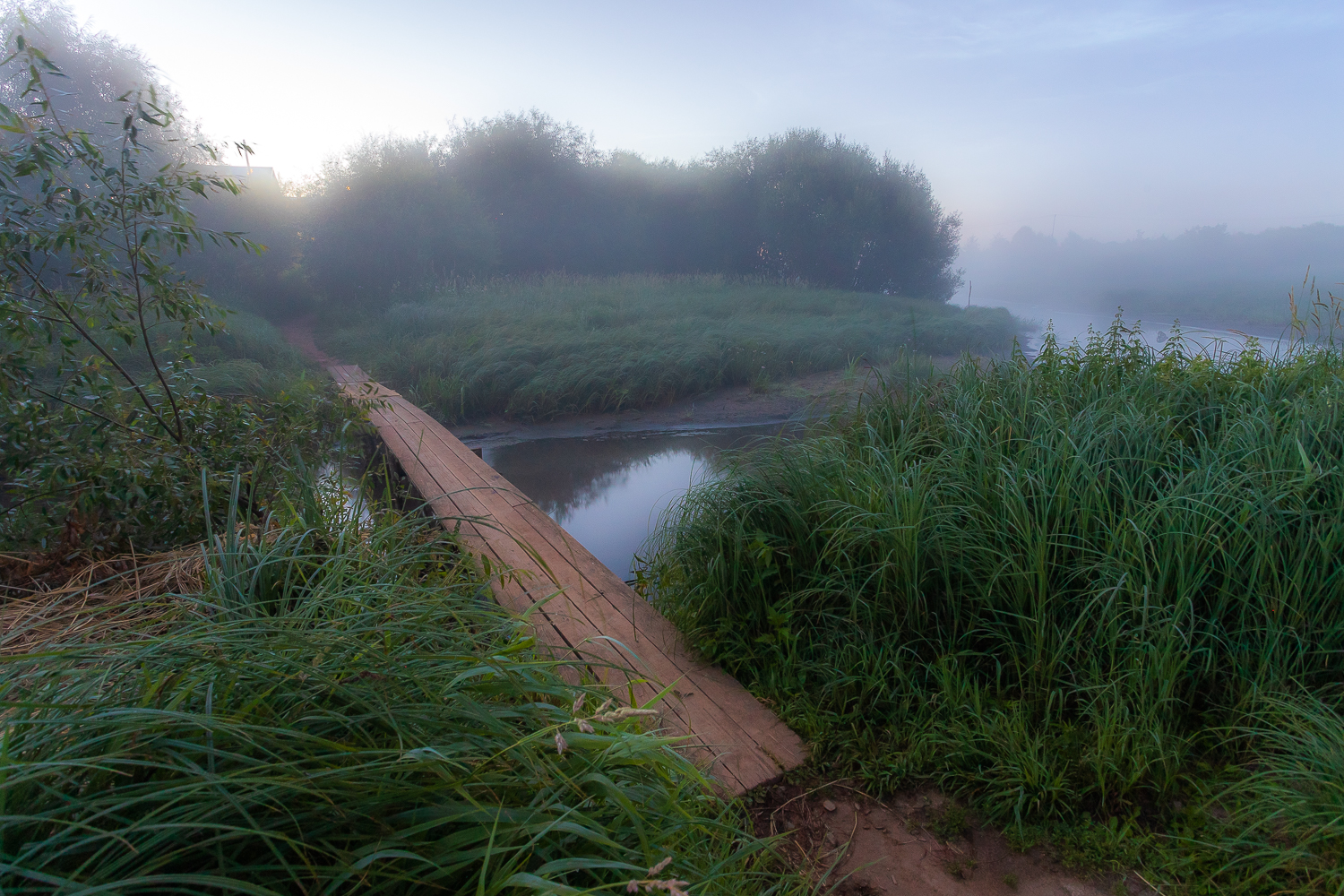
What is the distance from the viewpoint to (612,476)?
5.62 metres

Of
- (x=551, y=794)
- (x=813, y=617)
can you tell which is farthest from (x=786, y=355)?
(x=551, y=794)

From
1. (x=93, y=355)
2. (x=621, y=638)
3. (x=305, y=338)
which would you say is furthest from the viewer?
(x=305, y=338)

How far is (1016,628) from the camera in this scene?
6.58 ft

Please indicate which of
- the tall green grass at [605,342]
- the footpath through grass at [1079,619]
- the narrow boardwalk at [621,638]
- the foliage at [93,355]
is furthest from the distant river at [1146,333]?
the foliage at [93,355]

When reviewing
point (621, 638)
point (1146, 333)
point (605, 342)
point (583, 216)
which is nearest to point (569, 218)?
point (583, 216)

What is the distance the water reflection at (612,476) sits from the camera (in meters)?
4.26

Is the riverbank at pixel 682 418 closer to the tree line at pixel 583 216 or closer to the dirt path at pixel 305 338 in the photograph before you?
the dirt path at pixel 305 338

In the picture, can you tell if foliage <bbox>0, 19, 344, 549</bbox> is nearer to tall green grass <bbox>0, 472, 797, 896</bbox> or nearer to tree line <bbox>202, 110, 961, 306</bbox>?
tall green grass <bbox>0, 472, 797, 896</bbox>

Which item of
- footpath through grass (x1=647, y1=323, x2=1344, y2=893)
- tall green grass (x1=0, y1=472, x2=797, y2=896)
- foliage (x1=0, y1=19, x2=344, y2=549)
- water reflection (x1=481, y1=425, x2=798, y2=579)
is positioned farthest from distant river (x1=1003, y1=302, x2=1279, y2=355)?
foliage (x1=0, y1=19, x2=344, y2=549)

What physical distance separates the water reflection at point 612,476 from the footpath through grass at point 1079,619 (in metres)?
0.94

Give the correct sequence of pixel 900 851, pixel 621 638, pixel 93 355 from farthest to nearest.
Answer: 1. pixel 93 355
2. pixel 621 638
3. pixel 900 851

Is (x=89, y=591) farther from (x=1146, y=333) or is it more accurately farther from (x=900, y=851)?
(x=1146, y=333)

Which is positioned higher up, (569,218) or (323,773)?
(569,218)

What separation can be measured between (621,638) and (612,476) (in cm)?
361
